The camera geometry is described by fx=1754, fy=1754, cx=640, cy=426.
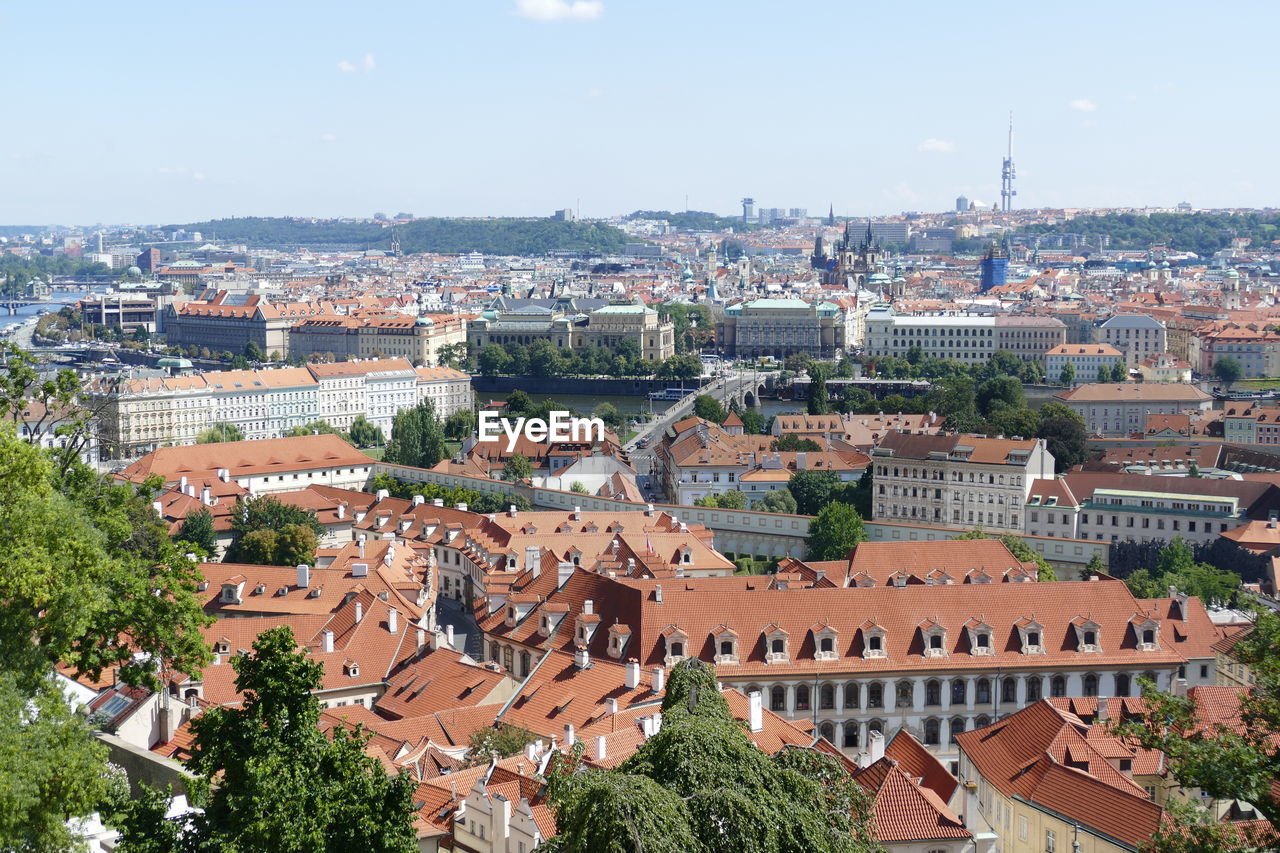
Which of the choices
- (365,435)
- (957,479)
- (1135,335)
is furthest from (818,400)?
(1135,335)

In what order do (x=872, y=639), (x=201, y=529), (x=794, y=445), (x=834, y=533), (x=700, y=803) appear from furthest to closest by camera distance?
1. (x=794, y=445)
2. (x=834, y=533)
3. (x=201, y=529)
4. (x=872, y=639)
5. (x=700, y=803)

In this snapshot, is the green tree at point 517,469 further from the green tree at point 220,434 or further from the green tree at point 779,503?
the green tree at point 220,434

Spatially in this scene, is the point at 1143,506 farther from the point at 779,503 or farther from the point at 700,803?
the point at 700,803

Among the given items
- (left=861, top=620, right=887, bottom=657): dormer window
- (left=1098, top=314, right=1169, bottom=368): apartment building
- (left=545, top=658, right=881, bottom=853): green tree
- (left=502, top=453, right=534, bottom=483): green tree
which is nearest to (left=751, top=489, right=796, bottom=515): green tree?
(left=502, top=453, right=534, bottom=483): green tree

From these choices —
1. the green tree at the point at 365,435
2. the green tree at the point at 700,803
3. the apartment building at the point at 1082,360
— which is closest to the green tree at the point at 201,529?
the green tree at the point at 700,803

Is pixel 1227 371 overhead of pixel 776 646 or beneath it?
beneath

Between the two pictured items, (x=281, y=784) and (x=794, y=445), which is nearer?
(x=281, y=784)
